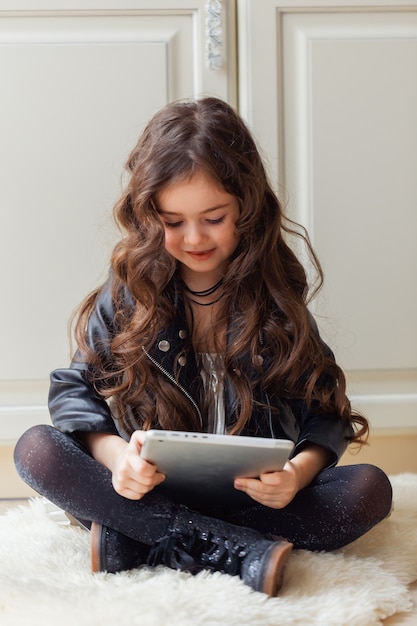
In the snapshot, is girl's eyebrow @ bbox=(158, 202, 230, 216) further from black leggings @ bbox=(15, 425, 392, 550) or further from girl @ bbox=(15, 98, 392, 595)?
black leggings @ bbox=(15, 425, 392, 550)

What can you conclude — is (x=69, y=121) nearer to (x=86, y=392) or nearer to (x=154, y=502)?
(x=86, y=392)

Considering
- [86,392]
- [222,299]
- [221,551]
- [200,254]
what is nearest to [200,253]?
[200,254]

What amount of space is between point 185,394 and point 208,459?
0.65 feet

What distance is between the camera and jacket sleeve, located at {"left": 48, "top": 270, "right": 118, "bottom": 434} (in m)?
1.15

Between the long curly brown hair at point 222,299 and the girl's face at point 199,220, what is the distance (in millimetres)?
14

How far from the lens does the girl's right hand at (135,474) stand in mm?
1004

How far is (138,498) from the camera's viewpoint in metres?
1.04

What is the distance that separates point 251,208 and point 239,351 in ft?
0.61

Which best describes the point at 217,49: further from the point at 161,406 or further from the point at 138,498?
the point at 138,498

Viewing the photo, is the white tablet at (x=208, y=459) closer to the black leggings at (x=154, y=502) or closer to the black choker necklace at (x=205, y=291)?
the black leggings at (x=154, y=502)

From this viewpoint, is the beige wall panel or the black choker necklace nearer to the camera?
the black choker necklace

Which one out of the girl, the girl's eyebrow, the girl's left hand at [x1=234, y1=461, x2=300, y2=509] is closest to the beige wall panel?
the girl

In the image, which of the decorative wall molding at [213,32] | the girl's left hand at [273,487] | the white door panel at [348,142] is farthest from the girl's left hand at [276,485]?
the decorative wall molding at [213,32]

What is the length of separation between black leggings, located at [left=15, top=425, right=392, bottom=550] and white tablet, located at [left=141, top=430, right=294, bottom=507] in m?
0.04
